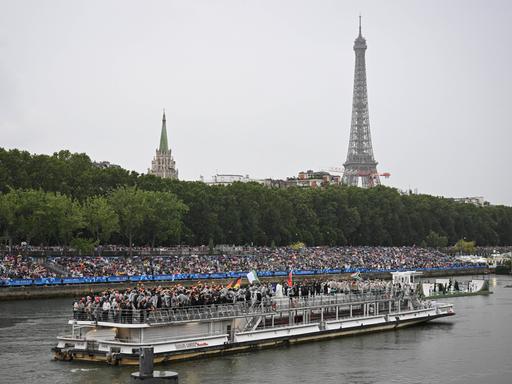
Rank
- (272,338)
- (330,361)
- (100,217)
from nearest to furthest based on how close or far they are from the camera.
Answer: (330,361)
(272,338)
(100,217)

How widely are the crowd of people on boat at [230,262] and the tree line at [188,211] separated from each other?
6.49 metres

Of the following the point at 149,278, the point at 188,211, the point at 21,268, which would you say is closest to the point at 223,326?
the point at 21,268

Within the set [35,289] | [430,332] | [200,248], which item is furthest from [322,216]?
[430,332]

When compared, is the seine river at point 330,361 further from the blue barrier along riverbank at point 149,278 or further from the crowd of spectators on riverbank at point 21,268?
the crowd of spectators on riverbank at point 21,268

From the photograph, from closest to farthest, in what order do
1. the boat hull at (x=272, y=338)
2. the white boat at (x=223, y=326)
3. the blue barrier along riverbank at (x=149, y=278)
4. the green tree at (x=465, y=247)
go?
the boat hull at (x=272, y=338)
the white boat at (x=223, y=326)
the blue barrier along riverbank at (x=149, y=278)
the green tree at (x=465, y=247)

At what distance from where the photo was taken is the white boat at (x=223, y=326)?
4206 centimetres

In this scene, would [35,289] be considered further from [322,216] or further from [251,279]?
[322,216]

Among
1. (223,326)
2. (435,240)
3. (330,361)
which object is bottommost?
(330,361)

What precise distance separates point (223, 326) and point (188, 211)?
A: 7830cm

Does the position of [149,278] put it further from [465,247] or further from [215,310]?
[465,247]

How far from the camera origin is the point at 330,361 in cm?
4569

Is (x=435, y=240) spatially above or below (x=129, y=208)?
below

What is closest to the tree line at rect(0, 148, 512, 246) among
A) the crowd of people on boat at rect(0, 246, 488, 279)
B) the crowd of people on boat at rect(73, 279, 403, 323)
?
the crowd of people on boat at rect(0, 246, 488, 279)

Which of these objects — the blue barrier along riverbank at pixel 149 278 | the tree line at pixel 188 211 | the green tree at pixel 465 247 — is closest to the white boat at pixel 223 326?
the blue barrier along riverbank at pixel 149 278
